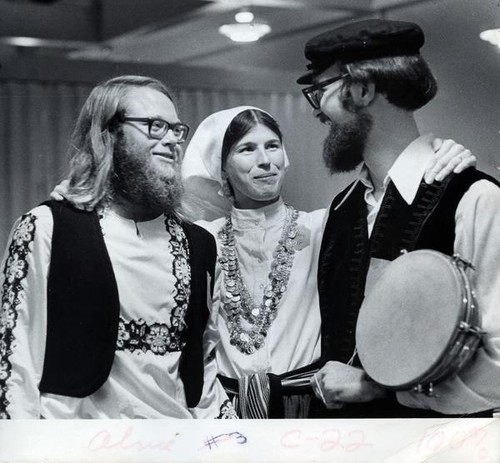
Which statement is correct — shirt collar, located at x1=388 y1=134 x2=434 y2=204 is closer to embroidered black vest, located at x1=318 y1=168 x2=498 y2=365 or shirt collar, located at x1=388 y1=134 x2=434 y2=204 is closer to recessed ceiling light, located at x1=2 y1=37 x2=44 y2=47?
embroidered black vest, located at x1=318 y1=168 x2=498 y2=365

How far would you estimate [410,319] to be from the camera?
1886 mm

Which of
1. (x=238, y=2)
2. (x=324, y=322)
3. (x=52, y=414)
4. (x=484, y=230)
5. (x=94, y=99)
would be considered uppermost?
(x=238, y=2)

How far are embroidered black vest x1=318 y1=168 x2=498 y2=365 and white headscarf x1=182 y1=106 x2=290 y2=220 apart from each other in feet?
0.69

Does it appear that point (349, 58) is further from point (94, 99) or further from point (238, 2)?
point (94, 99)

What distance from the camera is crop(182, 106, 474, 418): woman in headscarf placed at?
2.01 m

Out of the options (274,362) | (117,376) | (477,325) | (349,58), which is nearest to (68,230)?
(117,376)

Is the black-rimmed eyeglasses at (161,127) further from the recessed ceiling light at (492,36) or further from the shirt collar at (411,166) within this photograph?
the recessed ceiling light at (492,36)

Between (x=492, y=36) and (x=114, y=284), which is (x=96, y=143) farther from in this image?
(x=492, y=36)

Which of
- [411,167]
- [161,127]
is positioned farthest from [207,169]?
[411,167]

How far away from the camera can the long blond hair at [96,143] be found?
2.01m

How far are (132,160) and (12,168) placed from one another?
28cm

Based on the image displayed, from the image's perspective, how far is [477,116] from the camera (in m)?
2.07

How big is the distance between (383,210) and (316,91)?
0.33 meters

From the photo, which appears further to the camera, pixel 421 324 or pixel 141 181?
pixel 141 181
